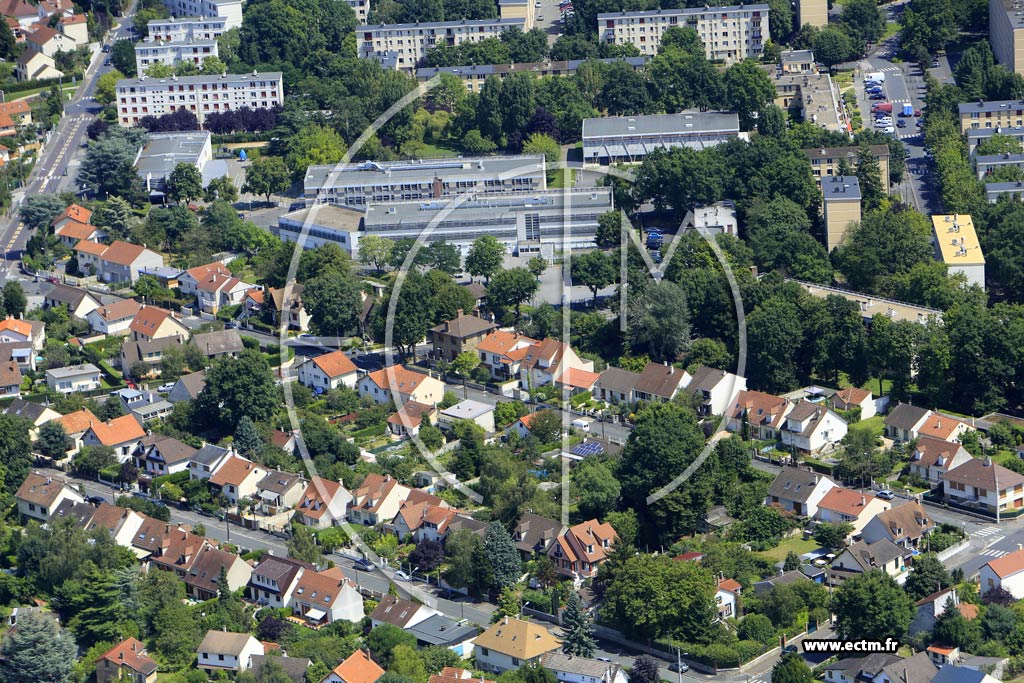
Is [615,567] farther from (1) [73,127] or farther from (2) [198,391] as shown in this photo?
(1) [73,127]

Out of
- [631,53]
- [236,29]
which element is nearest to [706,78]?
[631,53]

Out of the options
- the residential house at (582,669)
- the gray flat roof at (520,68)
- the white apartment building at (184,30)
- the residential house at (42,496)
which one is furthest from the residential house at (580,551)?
the white apartment building at (184,30)

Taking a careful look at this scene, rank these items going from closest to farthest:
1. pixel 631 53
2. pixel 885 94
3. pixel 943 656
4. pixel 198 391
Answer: pixel 943 656 < pixel 198 391 < pixel 885 94 < pixel 631 53

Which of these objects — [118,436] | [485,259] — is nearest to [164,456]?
[118,436]

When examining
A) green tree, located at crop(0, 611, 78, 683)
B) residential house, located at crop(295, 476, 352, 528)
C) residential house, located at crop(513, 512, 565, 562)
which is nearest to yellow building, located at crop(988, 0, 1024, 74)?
residential house, located at crop(513, 512, 565, 562)

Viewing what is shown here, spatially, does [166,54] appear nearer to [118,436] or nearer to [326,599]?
[118,436]

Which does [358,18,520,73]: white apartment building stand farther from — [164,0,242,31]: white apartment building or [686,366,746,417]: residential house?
[686,366,746,417]: residential house
